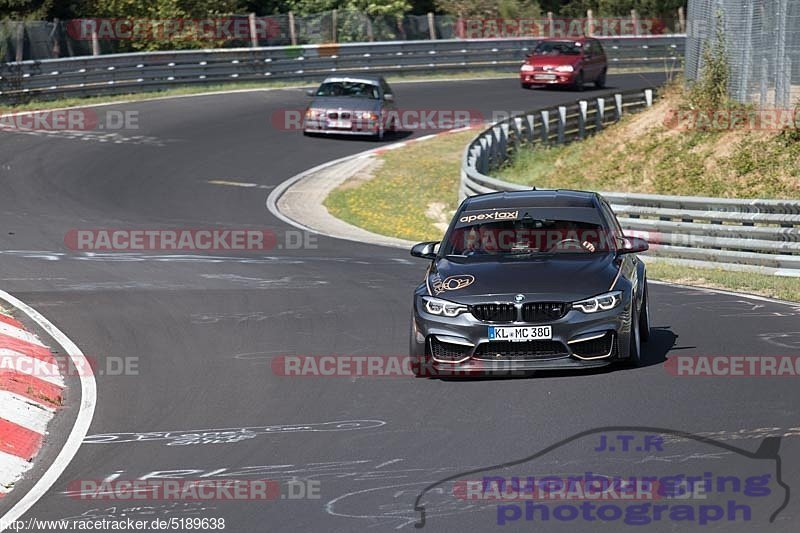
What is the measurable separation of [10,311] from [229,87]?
28746 millimetres

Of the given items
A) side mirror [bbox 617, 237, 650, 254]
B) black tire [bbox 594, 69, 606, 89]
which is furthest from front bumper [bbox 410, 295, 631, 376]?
black tire [bbox 594, 69, 606, 89]

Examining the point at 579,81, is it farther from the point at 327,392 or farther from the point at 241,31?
the point at 327,392

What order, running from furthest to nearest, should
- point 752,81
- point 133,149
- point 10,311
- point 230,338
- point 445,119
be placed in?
point 445,119 < point 133,149 < point 752,81 < point 10,311 < point 230,338

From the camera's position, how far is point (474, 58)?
49938 mm

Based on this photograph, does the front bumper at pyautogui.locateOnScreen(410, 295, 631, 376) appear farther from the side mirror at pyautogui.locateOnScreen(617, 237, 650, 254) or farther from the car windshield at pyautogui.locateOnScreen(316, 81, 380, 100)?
the car windshield at pyautogui.locateOnScreen(316, 81, 380, 100)

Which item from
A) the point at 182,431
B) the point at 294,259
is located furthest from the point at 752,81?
the point at 182,431

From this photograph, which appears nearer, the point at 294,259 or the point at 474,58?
the point at 294,259

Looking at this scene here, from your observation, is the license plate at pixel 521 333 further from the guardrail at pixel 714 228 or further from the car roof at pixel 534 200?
the guardrail at pixel 714 228

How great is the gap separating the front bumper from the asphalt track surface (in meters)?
0.19

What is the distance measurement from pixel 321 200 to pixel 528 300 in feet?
55.6

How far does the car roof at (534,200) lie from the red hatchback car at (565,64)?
33.8 metres

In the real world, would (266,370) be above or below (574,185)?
above

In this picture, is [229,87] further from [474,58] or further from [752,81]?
[752,81]

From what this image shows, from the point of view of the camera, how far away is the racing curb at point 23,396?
28.7 ft
